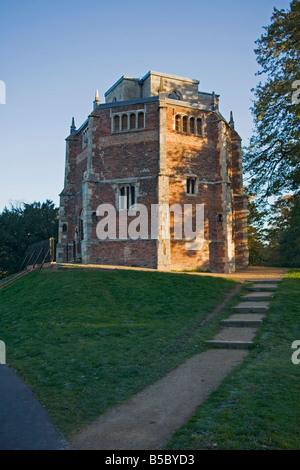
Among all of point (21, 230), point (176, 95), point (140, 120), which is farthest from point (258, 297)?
point (21, 230)

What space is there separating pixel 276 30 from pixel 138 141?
32.5ft

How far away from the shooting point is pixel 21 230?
34.9 meters

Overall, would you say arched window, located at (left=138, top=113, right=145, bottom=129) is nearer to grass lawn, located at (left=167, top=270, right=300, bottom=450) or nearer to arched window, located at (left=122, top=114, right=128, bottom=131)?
arched window, located at (left=122, top=114, right=128, bottom=131)

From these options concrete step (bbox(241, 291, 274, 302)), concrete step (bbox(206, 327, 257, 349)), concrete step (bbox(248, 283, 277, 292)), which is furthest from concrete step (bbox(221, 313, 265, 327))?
concrete step (bbox(248, 283, 277, 292))

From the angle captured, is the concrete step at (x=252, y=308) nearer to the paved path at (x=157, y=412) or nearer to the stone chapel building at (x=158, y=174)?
the paved path at (x=157, y=412)

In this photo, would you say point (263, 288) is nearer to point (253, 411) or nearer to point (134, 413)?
point (253, 411)

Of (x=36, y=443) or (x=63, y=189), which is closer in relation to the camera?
(x=36, y=443)

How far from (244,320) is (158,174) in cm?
1345

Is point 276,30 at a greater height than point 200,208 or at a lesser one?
greater

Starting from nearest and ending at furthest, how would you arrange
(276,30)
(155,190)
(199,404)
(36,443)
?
(36,443), (199,404), (276,30), (155,190)

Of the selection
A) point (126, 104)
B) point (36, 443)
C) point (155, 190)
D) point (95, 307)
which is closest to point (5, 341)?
point (95, 307)

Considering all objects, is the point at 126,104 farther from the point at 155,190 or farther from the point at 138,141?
the point at 155,190

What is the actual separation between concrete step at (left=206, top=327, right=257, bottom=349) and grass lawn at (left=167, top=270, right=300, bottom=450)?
0.58 metres

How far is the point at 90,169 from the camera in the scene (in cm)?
2491
